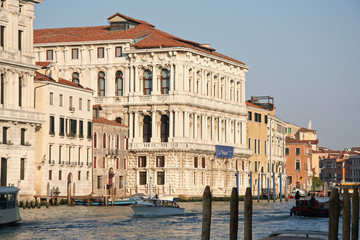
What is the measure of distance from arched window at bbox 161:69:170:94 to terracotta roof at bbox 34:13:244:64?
2.43 meters

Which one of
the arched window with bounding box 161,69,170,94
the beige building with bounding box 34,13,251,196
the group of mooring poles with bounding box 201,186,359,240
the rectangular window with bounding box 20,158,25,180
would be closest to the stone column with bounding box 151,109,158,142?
the beige building with bounding box 34,13,251,196

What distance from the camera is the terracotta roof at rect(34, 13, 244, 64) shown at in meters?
90.9

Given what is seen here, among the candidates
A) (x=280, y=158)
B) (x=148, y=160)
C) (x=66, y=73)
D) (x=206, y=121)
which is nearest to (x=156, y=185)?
(x=148, y=160)

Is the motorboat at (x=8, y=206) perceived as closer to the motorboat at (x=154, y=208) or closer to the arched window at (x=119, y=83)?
the motorboat at (x=154, y=208)

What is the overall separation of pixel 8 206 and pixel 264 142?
65.6 m

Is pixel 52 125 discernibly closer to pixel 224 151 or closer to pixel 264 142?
pixel 224 151

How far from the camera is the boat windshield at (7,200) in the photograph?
4716 cm

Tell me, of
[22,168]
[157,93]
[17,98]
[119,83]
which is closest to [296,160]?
[119,83]

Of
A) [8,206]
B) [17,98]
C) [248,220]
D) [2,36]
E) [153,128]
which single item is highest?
[2,36]

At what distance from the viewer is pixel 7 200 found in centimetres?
4750

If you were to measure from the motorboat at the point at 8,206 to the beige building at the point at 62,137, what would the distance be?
63.8ft

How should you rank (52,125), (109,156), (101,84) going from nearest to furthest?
(52,125), (109,156), (101,84)

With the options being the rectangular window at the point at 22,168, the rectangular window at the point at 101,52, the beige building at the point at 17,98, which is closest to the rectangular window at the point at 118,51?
the rectangular window at the point at 101,52

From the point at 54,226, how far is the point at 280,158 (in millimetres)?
73436
